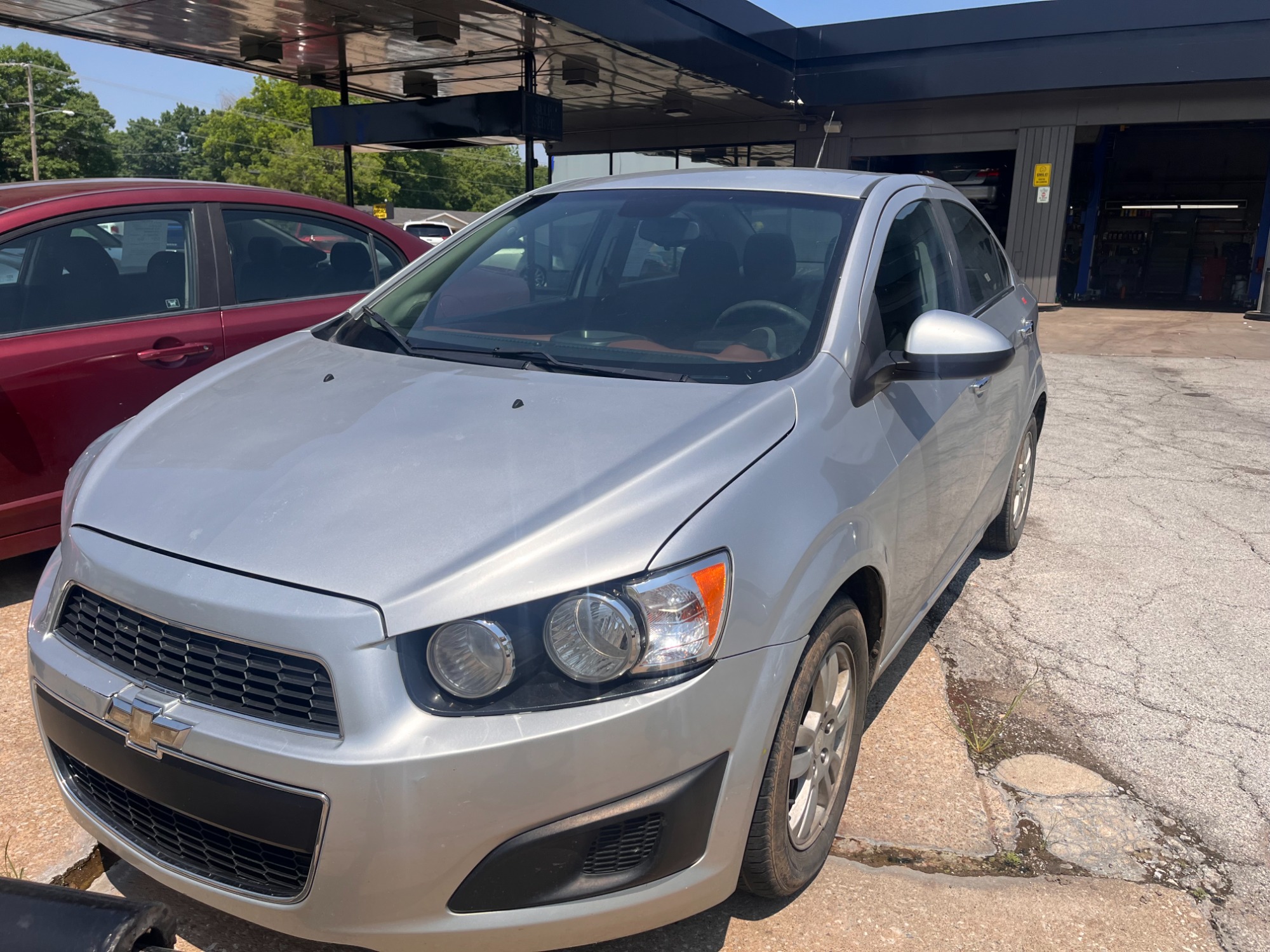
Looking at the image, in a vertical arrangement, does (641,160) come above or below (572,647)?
above

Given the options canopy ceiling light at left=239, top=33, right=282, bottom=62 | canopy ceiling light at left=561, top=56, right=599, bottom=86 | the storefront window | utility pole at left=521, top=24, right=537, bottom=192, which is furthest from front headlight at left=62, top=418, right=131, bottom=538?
the storefront window

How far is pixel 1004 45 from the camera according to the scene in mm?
16672

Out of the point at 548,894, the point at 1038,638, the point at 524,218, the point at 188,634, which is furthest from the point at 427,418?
the point at 1038,638

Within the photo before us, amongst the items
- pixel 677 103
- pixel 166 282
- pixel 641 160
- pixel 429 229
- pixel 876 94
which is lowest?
pixel 166 282

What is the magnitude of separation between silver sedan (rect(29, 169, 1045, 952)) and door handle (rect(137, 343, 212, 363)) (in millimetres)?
1593

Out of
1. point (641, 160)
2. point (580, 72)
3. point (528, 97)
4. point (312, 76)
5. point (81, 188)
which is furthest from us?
point (641, 160)

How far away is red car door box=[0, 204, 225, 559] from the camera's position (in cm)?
372

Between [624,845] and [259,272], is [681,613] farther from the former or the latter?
[259,272]

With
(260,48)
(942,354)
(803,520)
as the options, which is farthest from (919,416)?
(260,48)

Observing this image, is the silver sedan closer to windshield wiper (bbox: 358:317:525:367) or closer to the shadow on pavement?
windshield wiper (bbox: 358:317:525:367)

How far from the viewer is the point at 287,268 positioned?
4.79 m

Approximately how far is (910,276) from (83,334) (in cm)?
320

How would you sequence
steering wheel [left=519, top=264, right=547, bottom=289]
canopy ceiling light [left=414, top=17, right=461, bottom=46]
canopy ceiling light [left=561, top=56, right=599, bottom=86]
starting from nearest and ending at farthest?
steering wheel [left=519, top=264, right=547, bottom=289], canopy ceiling light [left=414, top=17, right=461, bottom=46], canopy ceiling light [left=561, top=56, right=599, bottom=86]

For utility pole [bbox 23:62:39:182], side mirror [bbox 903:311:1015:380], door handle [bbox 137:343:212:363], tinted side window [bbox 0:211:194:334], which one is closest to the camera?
side mirror [bbox 903:311:1015:380]
